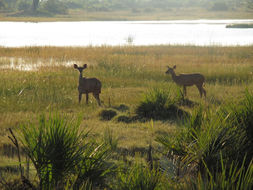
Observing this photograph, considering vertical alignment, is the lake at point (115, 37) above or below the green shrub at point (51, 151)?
above

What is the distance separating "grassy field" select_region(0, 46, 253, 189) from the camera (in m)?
9.06

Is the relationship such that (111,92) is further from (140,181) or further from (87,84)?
(140,181)

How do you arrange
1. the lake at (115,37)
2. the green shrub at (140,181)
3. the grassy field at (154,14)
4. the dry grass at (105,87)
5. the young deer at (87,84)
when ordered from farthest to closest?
the grassy field at (154,14)
the lake at (115,37)
the young deer at (87,84)
the dry grass at (105,87)
the green shrub at (140,181)

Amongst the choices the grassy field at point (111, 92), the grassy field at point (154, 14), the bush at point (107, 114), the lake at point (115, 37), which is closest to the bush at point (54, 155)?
the grassy field at point (111, 92)

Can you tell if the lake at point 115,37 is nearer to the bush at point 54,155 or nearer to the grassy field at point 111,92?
the grassy field at point 111,92

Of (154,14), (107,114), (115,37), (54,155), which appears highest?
(154,14)

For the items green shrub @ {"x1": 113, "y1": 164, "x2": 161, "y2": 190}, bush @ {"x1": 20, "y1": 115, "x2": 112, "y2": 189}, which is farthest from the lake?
green shrub @ {"x1": 113, "y1": 164, "x2": 161, "y2": 190}

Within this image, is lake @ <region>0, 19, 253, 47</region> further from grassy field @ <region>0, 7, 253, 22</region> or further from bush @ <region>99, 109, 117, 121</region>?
grassy field @ <region>0, 7, 253, 22</region>

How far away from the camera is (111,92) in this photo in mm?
15141

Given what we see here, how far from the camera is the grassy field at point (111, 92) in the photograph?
9062mm

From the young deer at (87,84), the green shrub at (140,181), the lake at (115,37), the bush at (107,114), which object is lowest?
the bush at (107,114)

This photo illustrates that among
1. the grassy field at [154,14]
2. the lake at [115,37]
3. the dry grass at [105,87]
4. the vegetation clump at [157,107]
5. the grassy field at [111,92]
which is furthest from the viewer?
the grassy field at [154,14]

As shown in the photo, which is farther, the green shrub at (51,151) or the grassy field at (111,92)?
the grassy field at (111,92)

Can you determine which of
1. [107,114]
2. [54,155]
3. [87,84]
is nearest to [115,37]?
[87,84]
